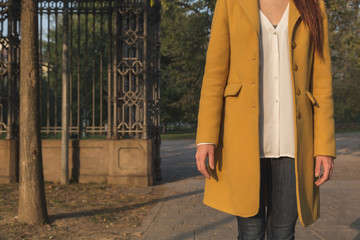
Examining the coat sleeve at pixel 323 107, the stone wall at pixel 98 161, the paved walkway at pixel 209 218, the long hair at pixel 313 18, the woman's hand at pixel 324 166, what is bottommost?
the paved walkway at pixel 209 218

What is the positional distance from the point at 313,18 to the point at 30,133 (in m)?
3.98

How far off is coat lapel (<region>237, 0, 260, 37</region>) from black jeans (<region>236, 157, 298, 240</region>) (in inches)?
29.2

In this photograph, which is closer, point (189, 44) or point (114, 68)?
point (114, 68)

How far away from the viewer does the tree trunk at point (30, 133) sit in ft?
16.9

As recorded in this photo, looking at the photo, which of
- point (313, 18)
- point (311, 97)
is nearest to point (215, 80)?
point (311, 97)

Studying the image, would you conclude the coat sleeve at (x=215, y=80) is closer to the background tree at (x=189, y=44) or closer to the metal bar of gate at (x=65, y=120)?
the metal bar of gate at (x=65, y=120)

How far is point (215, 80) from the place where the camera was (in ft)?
7.48

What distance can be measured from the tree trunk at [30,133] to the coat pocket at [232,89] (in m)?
3.61

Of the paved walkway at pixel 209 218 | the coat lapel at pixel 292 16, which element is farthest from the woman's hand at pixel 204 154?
the paved walkway at pixel 209 218

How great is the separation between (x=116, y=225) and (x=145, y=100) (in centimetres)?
379

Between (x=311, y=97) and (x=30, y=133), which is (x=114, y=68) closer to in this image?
(x=30, y=133)

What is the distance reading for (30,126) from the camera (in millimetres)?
5191

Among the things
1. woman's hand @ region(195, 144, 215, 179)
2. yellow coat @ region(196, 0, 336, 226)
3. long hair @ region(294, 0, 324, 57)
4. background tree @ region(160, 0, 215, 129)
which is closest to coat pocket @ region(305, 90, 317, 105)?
yellow coat @ region(196, 0, 336, 226)

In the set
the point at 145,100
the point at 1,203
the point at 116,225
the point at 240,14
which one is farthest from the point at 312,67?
the point at 145,100
